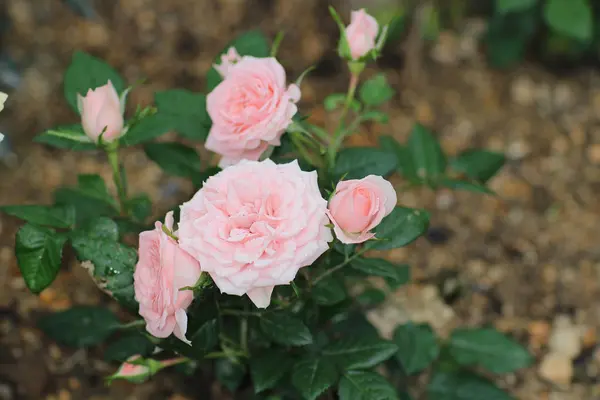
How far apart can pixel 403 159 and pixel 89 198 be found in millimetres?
579

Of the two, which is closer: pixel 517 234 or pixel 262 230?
pixel 262 230

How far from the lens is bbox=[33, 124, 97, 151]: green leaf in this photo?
1051 mm

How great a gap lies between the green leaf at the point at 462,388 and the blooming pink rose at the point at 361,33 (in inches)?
24.5

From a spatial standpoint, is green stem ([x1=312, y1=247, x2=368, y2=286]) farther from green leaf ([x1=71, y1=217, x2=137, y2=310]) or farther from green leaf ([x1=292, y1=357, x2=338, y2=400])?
green leaf ([x1=71, y1=217, x2=137, y2=310])

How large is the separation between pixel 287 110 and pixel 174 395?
2.23ft

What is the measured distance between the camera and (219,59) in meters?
1.18

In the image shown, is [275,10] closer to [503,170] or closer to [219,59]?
[503,170]

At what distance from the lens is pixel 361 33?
107 cm

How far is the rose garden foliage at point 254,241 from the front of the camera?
2.92 feet

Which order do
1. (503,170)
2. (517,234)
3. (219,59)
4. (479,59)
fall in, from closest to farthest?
(219,59) < (517,234) < (503,170) < (479,59)

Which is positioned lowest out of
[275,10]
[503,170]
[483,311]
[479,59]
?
[483,311]

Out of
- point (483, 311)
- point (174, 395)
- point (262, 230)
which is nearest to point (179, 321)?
point (262, 230)

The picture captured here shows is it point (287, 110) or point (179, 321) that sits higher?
point (287, 110)

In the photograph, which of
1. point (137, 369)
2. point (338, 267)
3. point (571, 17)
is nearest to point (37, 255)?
point (137, 369)
